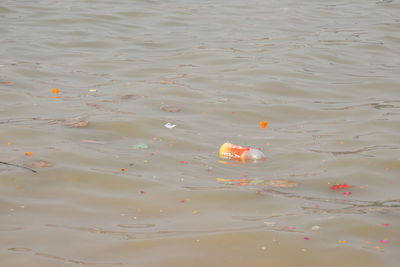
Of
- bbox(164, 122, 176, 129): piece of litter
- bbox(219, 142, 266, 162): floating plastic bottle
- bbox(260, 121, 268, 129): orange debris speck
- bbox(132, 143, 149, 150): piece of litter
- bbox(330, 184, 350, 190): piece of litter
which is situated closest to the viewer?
bbox(330, 184, 350, 190): piece of litter

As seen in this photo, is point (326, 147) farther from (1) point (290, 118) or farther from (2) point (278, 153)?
(1) point (290, 118)

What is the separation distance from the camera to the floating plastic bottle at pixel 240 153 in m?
4.54

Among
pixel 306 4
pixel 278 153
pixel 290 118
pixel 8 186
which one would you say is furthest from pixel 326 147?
pixel 306 4

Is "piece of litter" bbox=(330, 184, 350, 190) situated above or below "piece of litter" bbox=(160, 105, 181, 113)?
above

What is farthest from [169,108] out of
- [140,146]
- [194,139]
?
[140,146]

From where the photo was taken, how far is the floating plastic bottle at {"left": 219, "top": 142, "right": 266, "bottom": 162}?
14.9 ft

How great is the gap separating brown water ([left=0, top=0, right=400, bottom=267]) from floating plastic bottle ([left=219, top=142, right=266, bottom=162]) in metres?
0.09

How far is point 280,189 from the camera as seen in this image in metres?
3.99

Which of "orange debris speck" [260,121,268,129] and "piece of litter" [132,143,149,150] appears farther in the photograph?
"orange debris speck" [260,121,268,129]

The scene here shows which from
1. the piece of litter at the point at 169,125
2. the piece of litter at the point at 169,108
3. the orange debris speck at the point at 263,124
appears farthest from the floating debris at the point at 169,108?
the orange debris speck at the point at 263,124

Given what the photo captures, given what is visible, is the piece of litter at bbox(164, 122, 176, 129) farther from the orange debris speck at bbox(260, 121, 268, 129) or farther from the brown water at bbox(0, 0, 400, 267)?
the orange debris speck at bbox(260, 121, 268, 129)

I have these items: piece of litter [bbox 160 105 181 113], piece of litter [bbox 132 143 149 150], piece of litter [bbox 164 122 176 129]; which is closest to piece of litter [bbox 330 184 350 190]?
piece of litter [bbox 132 143 149 150]

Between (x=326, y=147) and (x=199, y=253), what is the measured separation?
2009mm

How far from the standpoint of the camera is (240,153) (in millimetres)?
4547
